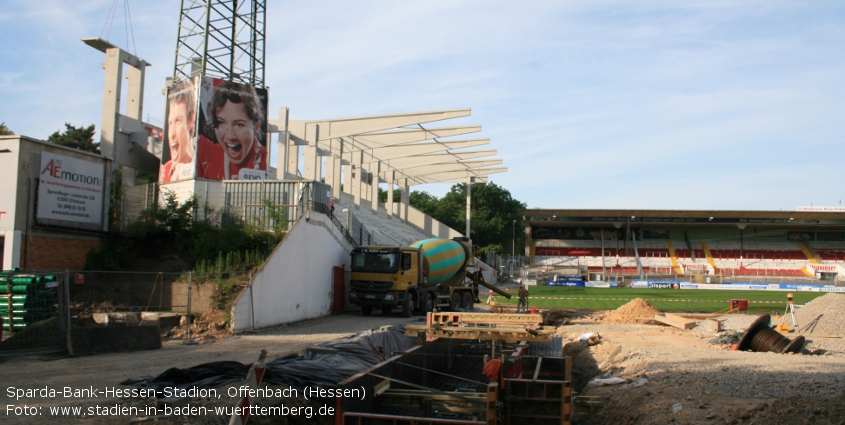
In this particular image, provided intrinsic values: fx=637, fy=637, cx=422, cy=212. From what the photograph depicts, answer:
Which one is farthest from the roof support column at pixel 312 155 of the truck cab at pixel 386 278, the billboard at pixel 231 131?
the truck cab at pixel 386 278

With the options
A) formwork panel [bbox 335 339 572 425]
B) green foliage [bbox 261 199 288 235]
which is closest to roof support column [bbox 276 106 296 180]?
green foliage [bbox 261 199 288 235]

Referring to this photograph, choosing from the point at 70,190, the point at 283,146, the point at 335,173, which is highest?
the point at 283,146

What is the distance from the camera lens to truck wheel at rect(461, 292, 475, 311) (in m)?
27.4

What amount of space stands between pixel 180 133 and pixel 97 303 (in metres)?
9.52

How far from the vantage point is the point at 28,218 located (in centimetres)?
1998

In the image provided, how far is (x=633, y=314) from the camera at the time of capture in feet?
81.1

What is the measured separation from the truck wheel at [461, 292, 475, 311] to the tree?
1239 inches

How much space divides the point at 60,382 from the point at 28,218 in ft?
39.3

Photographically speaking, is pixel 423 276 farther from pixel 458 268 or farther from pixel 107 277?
pixel 107 277

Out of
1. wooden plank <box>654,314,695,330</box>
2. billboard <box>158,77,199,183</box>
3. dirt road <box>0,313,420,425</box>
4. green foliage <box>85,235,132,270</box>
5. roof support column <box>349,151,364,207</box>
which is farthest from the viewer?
roof support column <box>349,151,364,207</box>

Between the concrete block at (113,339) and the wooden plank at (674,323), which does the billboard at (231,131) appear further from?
the wooden plank at (674,323)

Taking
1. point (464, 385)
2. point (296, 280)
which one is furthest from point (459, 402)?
point (296, 280)

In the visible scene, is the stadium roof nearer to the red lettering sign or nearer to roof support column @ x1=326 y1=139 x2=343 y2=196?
roof support column @ x1=326 y1=139 x2=343 y2=196

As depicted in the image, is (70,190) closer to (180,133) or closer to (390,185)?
(180,133)
